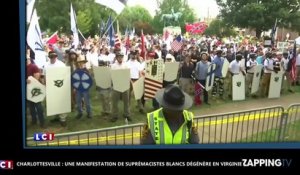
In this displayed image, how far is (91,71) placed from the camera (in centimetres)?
655

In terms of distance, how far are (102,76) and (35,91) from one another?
1.94m

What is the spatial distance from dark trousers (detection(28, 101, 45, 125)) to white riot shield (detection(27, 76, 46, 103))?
2.4 inches

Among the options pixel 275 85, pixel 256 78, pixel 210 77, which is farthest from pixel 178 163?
pixel 256 78

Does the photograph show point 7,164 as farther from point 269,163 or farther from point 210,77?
point 210,77

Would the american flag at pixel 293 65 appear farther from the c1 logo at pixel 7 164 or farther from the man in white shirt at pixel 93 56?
the c1 logo at pixel 7 164

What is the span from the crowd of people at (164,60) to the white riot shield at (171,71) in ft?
0.38

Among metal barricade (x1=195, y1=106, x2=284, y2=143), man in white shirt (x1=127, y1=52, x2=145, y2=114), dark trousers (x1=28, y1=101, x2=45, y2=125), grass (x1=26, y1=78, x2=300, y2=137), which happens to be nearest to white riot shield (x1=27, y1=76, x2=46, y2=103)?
dark trousers (x1=28, y1=101, x2=45, y2=125)

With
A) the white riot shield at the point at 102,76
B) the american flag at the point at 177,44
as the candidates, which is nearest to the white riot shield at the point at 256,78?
the american flag at the point at 177,44

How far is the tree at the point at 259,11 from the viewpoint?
442 centimetres

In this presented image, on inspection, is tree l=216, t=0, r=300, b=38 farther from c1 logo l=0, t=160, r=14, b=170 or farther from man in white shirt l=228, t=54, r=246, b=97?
man in white shirt l=228, t=54, r=246, b=97

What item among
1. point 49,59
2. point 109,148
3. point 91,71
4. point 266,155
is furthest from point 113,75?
point 266,155

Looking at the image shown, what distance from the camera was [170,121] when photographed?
3406 millimetres

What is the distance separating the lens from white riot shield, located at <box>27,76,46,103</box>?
14.1ft
